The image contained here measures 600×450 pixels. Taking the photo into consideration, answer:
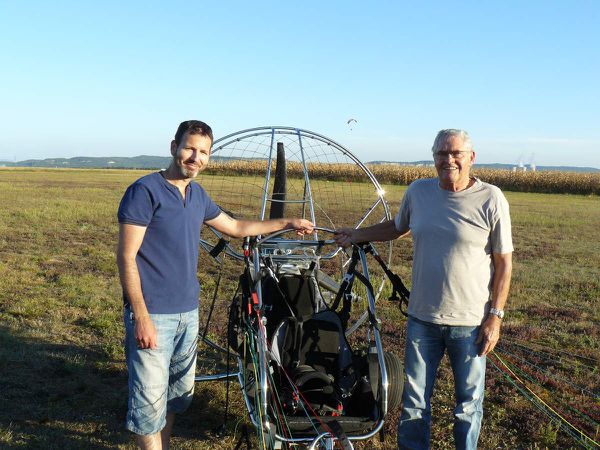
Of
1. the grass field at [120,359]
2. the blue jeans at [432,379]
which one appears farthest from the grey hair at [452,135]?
the grass field at [120,359]

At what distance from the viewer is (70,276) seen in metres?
8.51

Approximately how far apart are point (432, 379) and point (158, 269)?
1682 mm

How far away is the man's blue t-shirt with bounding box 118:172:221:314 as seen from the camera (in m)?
2.90

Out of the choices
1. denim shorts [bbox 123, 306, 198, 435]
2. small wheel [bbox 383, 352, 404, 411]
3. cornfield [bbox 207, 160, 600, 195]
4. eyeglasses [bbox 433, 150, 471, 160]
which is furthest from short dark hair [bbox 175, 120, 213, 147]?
cornfield [bbox 207, 160, 600, 195]

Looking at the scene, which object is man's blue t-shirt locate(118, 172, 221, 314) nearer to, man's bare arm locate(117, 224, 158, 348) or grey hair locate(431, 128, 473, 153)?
man's bare arm locate(117, 224, 158, 348)

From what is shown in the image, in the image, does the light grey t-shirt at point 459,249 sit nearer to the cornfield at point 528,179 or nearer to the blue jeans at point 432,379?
the blue jeans at point 432,379

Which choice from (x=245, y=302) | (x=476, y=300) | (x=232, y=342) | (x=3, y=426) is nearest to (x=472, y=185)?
(x=476, y=300)

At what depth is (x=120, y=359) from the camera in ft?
17.7

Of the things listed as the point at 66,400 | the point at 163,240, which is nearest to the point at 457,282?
the point at 163,240

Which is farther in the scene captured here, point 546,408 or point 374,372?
point 546,408

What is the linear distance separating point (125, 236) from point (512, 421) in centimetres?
323

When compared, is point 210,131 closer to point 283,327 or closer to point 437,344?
point 283,327

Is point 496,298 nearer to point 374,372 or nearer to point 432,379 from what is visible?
point 432,379

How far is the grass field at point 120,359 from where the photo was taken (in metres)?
4.18
